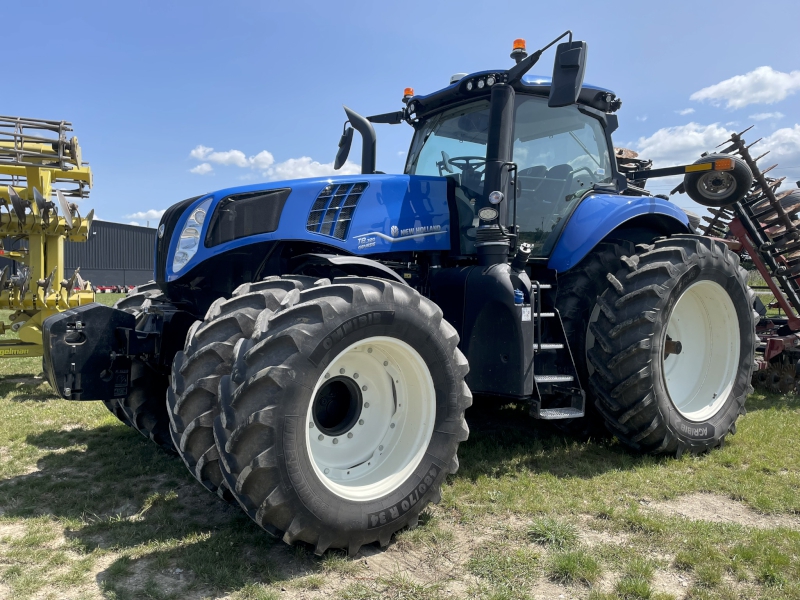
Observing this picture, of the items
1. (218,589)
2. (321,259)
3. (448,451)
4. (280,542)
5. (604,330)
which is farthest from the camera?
(604,330)

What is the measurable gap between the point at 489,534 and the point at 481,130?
116 inches

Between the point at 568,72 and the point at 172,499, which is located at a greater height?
the point at 568,72

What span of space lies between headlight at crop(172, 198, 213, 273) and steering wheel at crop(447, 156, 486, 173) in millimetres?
1924

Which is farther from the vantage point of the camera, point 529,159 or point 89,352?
point 529,159

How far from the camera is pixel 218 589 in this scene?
9.12 ft

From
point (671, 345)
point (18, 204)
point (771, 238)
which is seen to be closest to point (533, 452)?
point (671, 345)

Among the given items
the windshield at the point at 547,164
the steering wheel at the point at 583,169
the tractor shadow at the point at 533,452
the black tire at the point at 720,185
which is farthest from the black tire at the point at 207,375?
the black tire at the point at 720,185

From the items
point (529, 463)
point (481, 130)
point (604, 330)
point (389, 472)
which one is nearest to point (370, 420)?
point (389, 472)

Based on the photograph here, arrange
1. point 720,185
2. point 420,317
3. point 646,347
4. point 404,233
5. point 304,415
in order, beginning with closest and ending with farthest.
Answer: point 304,415 < point 420,317 < point 404,233 < point 646,347 < point 720,185

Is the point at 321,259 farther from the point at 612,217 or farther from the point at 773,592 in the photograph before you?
the point at 773,592

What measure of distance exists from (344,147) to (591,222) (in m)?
2.26

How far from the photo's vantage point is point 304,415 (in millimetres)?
2959

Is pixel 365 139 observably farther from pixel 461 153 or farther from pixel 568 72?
pixel 568 72

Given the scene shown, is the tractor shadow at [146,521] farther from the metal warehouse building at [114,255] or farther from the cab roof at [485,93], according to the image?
the metal warehouse building at [114,255]
